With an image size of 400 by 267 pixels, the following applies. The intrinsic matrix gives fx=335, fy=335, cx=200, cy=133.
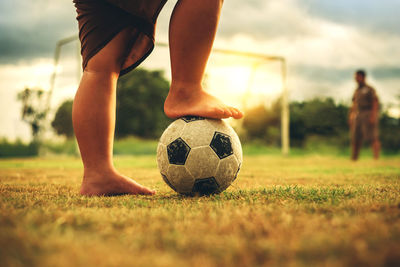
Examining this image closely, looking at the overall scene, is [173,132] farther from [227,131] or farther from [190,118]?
[227,131]

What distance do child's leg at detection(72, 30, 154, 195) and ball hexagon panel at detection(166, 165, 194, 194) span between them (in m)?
0.20

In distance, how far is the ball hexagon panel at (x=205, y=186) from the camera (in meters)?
1.82

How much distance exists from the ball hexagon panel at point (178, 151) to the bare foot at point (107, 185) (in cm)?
29

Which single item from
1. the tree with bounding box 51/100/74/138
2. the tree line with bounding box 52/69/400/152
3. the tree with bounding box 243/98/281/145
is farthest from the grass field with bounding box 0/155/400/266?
the tree with bounding box 243/98/281/145

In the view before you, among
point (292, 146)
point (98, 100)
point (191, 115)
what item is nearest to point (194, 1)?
point (191, 115)

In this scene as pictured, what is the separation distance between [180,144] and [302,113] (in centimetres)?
1193

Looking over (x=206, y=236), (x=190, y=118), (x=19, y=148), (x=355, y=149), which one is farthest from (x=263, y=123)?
(x=206, y=236)

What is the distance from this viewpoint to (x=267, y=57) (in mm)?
12148

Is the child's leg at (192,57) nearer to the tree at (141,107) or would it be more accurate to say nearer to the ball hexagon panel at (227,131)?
the ball hexagon panel at (227,131)

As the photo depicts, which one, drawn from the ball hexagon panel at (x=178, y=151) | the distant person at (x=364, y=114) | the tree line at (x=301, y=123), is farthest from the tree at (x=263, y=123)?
the ball hexagon panel at (x=178, y=151)

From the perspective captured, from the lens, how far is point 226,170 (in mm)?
1848

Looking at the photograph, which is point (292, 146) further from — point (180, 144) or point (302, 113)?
point (180, 144)

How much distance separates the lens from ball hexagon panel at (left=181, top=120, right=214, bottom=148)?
181 centimetres

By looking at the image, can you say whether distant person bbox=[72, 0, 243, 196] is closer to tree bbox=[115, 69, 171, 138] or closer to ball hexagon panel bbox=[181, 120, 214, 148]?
ball hexagon panel bbox=[181, 120, 214, 148]
